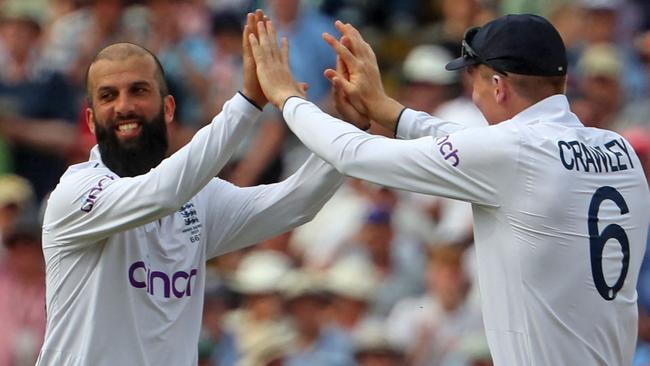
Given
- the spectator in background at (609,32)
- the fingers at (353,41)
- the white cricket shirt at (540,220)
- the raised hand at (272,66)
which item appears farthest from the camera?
the spectator in background at (609,32)

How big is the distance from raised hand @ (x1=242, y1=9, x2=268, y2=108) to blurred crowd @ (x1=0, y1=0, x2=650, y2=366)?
3265 millimetres

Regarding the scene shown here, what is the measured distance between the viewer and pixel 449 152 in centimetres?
538

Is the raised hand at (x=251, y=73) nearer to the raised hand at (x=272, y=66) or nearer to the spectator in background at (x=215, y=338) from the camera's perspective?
the raised hand at (x=272, y=66)

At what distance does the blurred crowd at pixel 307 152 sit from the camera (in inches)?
359

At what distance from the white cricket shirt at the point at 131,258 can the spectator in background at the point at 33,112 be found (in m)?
4.87

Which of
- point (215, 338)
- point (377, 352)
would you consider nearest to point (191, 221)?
point (377, 352)

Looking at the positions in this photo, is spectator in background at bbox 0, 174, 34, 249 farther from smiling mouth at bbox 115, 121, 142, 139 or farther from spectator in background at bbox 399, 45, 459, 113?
smiling mouth at bbox 115, 121, 142, 139

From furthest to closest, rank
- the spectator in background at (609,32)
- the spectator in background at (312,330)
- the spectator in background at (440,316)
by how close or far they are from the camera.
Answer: the spectator in background at (609,32)
the spectator in background at (312,330)
the spectator in background at (440,316)

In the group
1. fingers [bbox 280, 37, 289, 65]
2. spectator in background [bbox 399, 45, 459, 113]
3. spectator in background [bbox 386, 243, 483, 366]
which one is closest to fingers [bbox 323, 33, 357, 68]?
fingers [bbox 280, 37, 289, 65]

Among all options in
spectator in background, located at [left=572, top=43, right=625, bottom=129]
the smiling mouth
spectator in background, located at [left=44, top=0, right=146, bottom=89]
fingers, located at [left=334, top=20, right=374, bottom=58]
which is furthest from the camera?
spectator in background, located at [left=44, top=0, right=146, bottom=89]

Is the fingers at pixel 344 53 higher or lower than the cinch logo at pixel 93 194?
higher

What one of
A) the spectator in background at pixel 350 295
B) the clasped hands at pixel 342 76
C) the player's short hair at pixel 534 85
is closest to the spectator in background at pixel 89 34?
the spectator in background at pixel 350 295

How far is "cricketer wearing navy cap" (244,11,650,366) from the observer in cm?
533

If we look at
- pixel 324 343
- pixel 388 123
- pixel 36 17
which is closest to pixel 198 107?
pixel 36 17
